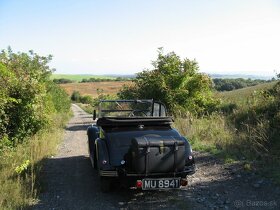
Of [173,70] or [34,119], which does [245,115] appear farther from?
[34,119]

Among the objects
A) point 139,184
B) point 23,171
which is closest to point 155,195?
point 139,184

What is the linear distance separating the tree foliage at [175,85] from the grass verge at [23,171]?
21.6 ft

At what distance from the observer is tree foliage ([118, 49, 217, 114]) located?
17234mm

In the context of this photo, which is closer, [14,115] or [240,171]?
[240,171]

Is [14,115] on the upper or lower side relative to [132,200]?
upper

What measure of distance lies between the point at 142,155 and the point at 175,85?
12.4 meters

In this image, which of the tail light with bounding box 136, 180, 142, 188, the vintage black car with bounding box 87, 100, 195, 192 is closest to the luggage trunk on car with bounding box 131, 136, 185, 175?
the vintage black car with bounding box 87, 100, 195, 192

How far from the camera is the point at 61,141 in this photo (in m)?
14.0

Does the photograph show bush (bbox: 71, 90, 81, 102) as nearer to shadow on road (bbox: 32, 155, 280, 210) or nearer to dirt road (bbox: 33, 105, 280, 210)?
dirt road (bbox: 33, 105, 280, 210)

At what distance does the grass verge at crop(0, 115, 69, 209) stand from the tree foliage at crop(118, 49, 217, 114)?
21.6ft

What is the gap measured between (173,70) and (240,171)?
10.8m

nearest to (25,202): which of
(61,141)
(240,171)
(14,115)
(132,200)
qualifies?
(132,200)

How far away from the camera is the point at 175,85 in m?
17.7

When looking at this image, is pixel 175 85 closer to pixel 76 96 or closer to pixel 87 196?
pixel 87 196
